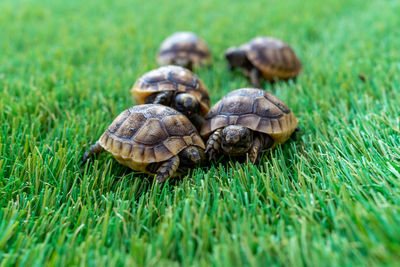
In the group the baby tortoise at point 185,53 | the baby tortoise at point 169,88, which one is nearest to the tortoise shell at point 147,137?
the baby tortoise at point 169,88

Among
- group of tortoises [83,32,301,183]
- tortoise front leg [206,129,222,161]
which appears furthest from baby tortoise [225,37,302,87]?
tortoise front leg [206,129,222,161]

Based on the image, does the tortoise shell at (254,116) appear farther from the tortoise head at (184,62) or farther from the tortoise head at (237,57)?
the tortoise head at (184,62)

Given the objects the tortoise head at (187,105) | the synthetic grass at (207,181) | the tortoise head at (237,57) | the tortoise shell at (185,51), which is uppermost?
the tortoise shell at (185,51)

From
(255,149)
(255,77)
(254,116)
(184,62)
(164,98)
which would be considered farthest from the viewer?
(184,62)

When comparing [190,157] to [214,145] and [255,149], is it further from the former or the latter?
[255,149]

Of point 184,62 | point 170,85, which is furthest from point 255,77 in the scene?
point 170,85

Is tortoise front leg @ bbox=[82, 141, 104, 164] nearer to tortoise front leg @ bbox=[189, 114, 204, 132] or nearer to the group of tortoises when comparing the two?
the group of tortoises
